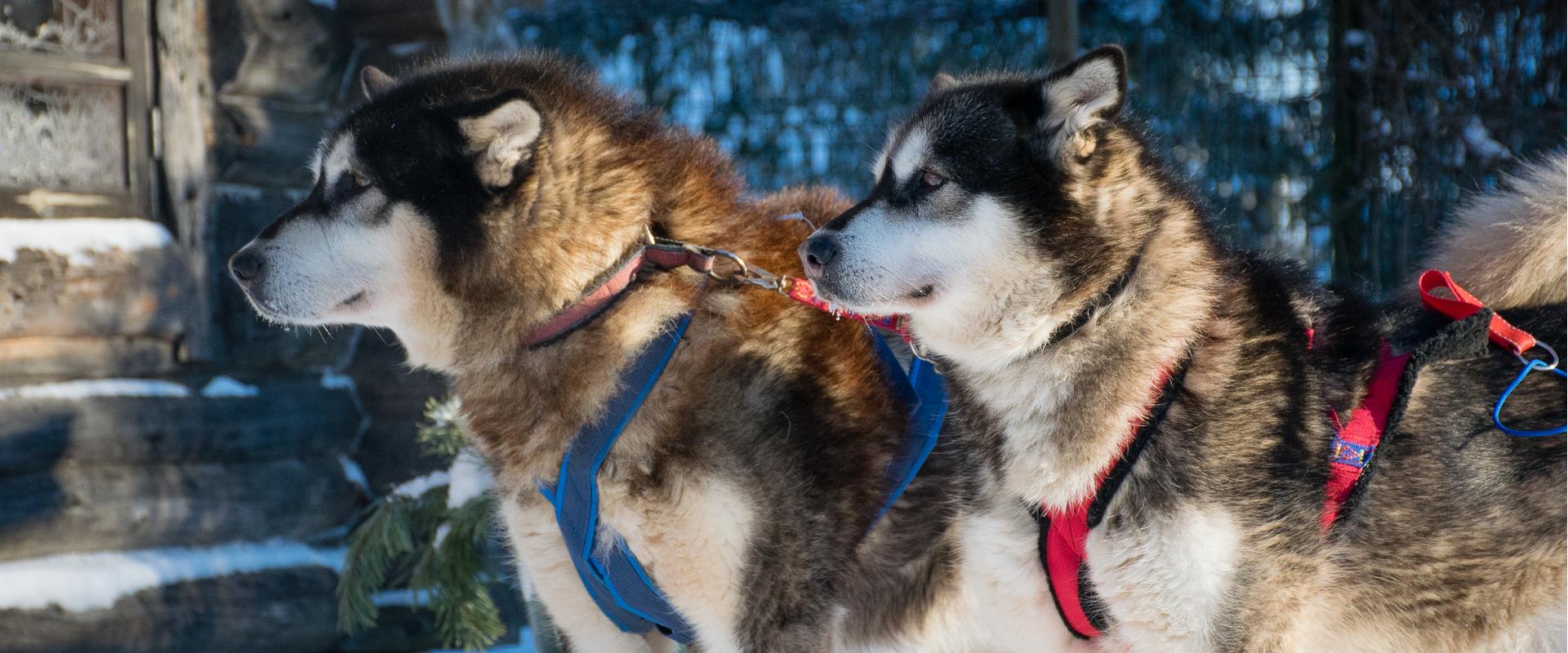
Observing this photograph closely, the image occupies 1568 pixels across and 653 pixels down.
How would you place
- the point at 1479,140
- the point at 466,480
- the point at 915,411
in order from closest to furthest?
the point at 915,411
the point at 466,480
the point at 1479,140

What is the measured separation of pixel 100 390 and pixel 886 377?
269 centimetres

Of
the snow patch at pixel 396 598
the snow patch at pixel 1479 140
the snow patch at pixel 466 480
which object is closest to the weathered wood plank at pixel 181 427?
the snow patch at pixel 396 598

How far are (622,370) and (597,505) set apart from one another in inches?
10.2

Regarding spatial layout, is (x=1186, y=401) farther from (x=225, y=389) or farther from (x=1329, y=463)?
(x=225, y=389)

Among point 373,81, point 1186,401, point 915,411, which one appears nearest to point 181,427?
point 373,81

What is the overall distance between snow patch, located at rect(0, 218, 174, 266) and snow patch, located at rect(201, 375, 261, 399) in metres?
0.48

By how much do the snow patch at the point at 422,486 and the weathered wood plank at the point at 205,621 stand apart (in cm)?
63

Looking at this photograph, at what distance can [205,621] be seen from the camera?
12.3ft

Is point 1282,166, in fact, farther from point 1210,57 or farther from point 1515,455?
point 1515,455

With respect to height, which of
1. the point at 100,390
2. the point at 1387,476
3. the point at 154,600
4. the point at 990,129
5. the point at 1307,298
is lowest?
the point at 154,600

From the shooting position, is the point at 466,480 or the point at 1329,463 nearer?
the point at 1329,463

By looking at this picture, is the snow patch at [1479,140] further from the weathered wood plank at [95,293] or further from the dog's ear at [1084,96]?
the weathered wood plank at [95,293]

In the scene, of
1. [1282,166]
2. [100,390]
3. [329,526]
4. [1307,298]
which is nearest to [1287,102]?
[1282,166]

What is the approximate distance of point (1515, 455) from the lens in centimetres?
184
